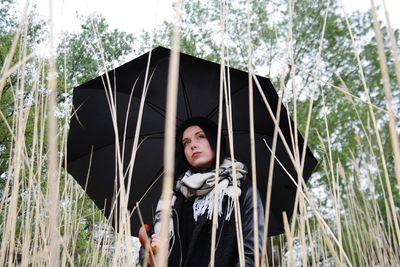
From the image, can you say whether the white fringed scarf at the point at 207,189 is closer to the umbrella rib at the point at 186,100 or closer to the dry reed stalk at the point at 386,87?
the umbrella rib at the point at 186,100

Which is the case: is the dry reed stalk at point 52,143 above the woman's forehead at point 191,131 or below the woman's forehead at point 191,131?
below

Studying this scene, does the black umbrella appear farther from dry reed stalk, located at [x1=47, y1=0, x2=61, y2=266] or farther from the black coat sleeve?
dry reed stalk, located at [x1=47, y1=0, x2=61, y2=266]

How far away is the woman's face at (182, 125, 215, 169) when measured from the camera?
131cm

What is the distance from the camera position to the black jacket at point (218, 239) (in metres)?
1.11

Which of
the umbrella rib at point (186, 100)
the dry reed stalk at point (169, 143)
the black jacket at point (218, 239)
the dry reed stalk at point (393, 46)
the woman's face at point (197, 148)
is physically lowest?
the dry reed stalk at point (169, 143)

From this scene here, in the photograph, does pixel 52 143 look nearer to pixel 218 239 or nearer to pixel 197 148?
pixel 218 239

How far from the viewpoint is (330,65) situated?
7.65m

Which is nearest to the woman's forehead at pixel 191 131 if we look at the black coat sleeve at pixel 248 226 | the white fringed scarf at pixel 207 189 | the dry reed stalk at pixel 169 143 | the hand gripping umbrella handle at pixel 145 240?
the white fringed scarf at pixel 207 189

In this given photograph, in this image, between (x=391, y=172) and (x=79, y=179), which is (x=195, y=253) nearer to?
(x=79, y=179)

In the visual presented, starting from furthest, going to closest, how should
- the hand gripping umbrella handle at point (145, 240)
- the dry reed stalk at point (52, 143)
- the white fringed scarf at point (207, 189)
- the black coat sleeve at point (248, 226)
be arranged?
the white fringed scarf at point (207, 189) < the black coat sleeve at point (248, 226) < the hand gripping umbrella handle at point (145, 240) < the dry reed stalk at point (52, 143)

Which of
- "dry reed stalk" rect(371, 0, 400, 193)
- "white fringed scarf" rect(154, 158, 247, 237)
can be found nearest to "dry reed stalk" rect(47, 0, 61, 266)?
"dry reed stalk" rect(371, 0, 400, 193)

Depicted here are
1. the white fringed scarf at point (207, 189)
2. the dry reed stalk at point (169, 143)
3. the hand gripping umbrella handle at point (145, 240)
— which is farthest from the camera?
the white fringed scarf at point (207, 189)

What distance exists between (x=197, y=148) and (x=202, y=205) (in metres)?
0.17

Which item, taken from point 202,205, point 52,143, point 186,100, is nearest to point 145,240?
point 52,143
